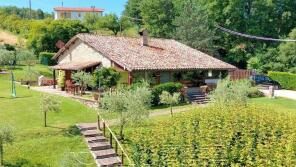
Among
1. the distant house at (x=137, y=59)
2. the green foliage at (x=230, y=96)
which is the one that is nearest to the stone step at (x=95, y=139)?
the green foliage at (x=230, y=96)

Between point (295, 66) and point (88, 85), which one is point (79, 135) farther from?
point (295, 66)

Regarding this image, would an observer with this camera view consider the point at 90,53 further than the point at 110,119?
Yes

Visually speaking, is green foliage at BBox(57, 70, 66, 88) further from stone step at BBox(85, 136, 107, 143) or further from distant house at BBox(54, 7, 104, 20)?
distant house at BBox(54, 7, 104, 20)

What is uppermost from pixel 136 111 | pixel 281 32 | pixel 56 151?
pixel 281 32

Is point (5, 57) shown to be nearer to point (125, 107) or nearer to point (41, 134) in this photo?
point (41, 134)

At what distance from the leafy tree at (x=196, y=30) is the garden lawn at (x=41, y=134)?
34.0m

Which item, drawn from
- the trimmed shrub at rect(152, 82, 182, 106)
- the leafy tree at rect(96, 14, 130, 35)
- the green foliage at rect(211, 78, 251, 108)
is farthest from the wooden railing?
the leafy tree at rect(96, 14, 130, 35)

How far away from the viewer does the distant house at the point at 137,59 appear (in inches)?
1297

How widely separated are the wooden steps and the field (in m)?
2.83

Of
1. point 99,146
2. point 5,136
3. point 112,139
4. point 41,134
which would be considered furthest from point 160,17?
point 5,136

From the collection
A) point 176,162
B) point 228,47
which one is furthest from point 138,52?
point 228,47

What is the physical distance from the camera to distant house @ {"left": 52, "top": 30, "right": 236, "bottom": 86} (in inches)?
1297

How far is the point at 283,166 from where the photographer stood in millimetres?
11859

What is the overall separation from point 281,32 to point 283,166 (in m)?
51.8
